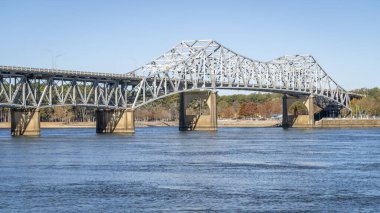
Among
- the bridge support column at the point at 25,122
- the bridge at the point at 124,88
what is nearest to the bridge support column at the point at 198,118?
the bridge at the point at 124,88

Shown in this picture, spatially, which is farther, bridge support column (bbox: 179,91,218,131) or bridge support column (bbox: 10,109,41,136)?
bridge support column (bbox: 179,91,218,131)

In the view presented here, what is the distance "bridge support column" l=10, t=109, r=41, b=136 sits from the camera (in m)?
134

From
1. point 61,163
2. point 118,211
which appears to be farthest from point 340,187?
point 61,163

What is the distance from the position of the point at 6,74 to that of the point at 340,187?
289 feet

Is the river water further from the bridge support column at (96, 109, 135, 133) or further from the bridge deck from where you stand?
the bridge support column at (96, 109, 135, 133)

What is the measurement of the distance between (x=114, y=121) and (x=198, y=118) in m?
25.1

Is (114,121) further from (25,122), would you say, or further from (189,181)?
(189,181)

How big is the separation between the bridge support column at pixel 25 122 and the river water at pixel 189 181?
48.8 meters

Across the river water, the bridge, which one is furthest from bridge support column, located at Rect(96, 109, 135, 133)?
the river water

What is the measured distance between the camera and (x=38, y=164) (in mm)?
70125

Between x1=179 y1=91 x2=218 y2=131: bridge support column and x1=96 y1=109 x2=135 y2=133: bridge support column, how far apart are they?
19263 mm

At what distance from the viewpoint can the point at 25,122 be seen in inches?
5359

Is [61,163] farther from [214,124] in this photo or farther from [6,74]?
[214,124]

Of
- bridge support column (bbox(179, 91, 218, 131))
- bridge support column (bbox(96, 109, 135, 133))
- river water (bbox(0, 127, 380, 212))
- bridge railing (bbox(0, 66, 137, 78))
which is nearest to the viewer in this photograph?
river water (bbox(0, 127, 380, 212))
